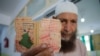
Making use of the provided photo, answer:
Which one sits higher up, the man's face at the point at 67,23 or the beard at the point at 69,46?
the man's face at the point at 67,23

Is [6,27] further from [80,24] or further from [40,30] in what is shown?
[40,30]

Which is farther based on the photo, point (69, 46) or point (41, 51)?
point (69, 46)

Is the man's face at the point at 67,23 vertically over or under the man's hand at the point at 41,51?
over

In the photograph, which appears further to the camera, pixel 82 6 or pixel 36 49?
pixel 82 6

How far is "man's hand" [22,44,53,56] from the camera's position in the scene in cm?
20

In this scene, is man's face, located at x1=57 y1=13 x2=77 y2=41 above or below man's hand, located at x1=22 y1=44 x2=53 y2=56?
above

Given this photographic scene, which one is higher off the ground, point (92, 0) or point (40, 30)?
point (92, 0)

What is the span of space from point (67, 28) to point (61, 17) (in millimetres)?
31

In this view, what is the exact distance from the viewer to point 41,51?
0.20 m

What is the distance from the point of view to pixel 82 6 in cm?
52

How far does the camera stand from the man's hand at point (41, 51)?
0.66ft

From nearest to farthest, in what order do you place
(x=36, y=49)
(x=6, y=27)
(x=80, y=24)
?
(x=36, y=49), (x=80, y=24), (x=6, y=27)

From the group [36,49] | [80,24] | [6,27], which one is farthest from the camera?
[6,27]

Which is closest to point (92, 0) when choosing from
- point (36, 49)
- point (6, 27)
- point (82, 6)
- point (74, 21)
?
point (82, 6)
